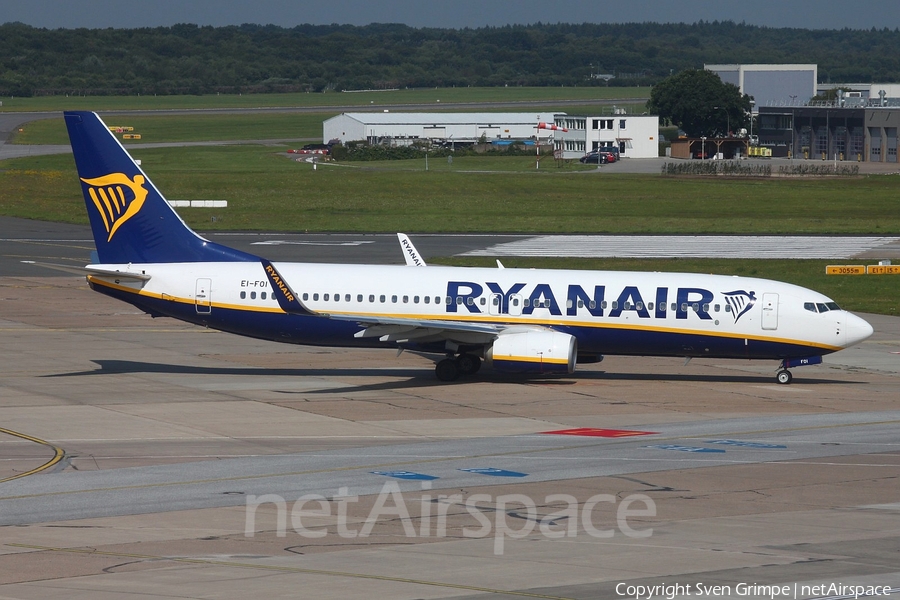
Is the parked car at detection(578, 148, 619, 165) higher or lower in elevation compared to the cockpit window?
higher

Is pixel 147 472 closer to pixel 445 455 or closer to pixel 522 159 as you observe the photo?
pixel 445 455

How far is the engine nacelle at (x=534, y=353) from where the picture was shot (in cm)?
3900

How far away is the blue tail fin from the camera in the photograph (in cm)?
4256

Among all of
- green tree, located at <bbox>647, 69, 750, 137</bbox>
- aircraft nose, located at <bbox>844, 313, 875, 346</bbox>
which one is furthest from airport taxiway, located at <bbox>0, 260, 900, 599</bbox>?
green tree, located at <bbox>647, 69, 750, 137</bbox>

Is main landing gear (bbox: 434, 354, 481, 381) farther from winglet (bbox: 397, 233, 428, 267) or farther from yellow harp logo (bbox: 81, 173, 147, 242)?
yellow harp logo (bbox: 81, 173, 147, 242)

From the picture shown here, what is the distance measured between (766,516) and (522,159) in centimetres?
14664

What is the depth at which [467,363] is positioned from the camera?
41.7 metres

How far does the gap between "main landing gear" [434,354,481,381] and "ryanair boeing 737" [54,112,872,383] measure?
0.04 m

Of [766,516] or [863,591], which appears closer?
[863,591]

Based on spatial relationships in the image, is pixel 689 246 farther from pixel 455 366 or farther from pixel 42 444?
pixel 42 444

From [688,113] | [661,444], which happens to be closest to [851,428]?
[661,444]

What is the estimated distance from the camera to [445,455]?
96.7 feet

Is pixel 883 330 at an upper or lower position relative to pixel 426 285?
lower

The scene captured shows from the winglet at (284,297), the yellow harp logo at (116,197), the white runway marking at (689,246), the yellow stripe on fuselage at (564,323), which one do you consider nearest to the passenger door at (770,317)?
the yellow stripe on fuselage at (564,323)
